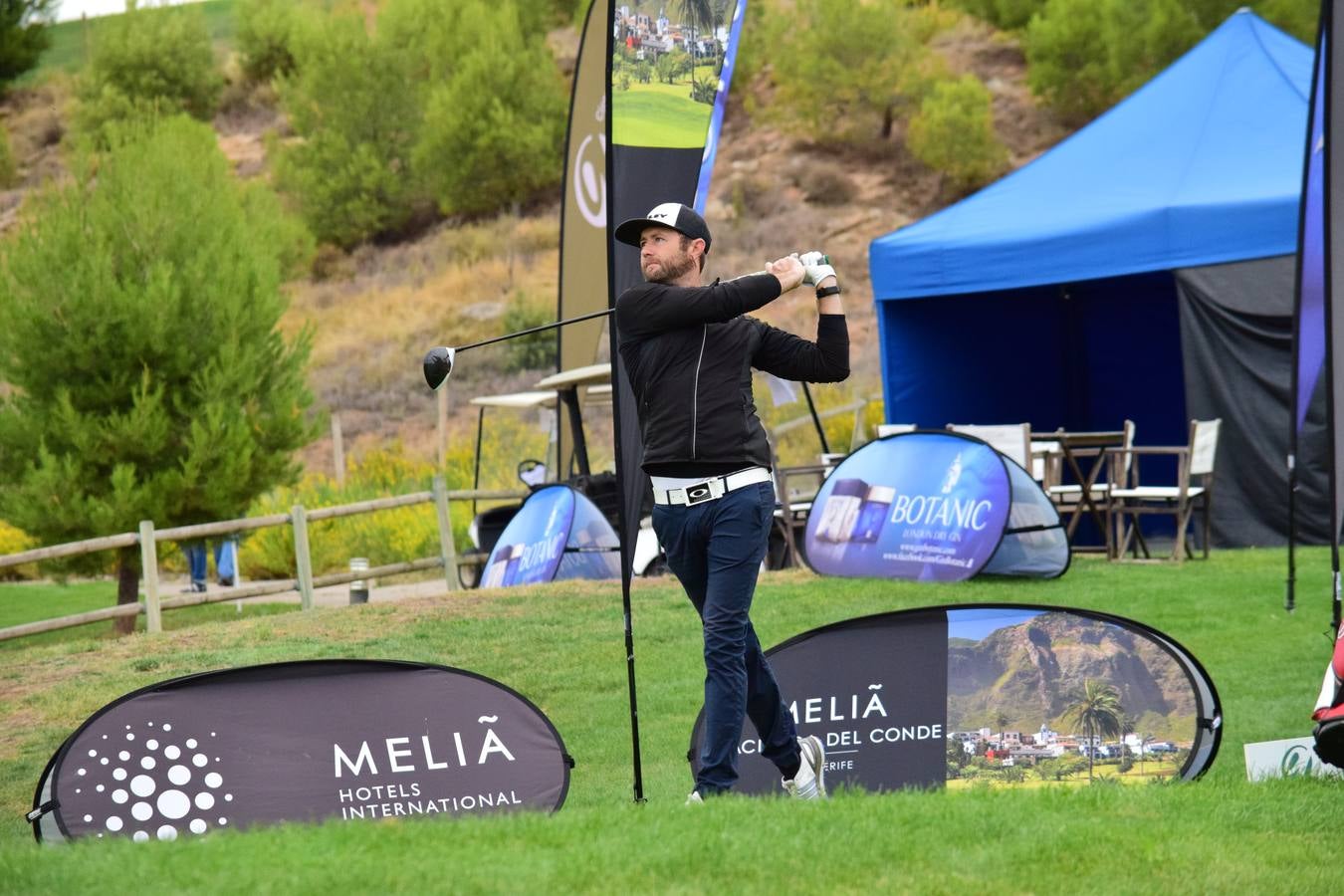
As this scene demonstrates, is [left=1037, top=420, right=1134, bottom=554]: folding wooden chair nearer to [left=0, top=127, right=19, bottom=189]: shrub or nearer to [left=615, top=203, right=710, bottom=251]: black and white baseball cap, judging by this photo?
[left=615, top=203, right=710, bottom=251]: black and white baseball cap

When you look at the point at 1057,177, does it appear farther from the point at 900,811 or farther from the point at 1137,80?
the point at 1137,80

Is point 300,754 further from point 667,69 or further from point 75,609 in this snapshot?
point 75,609

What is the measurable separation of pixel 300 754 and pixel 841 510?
7092mm

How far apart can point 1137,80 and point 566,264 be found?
2878cm

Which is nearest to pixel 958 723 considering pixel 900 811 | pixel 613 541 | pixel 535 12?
pixel 900 811

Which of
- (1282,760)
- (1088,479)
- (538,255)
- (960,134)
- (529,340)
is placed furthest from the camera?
(538,255)

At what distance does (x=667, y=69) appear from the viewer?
7.02m

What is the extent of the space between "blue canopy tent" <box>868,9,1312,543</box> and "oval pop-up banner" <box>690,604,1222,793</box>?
897 centimetres

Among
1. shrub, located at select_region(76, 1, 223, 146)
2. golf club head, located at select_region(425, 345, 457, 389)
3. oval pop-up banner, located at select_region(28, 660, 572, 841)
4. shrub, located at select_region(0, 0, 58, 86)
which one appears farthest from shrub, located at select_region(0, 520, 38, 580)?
shrub, located at select_region(0, 0, 58, 86)

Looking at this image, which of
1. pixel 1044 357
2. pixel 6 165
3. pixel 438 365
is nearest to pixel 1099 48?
pixel 1044 357

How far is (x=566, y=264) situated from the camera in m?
15.1

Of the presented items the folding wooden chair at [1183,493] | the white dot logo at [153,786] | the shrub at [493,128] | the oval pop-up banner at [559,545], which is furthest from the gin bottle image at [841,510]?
the shrub at [493,128]

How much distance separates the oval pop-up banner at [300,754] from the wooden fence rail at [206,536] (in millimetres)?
5952

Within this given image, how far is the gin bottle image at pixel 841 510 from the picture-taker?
463 inches
